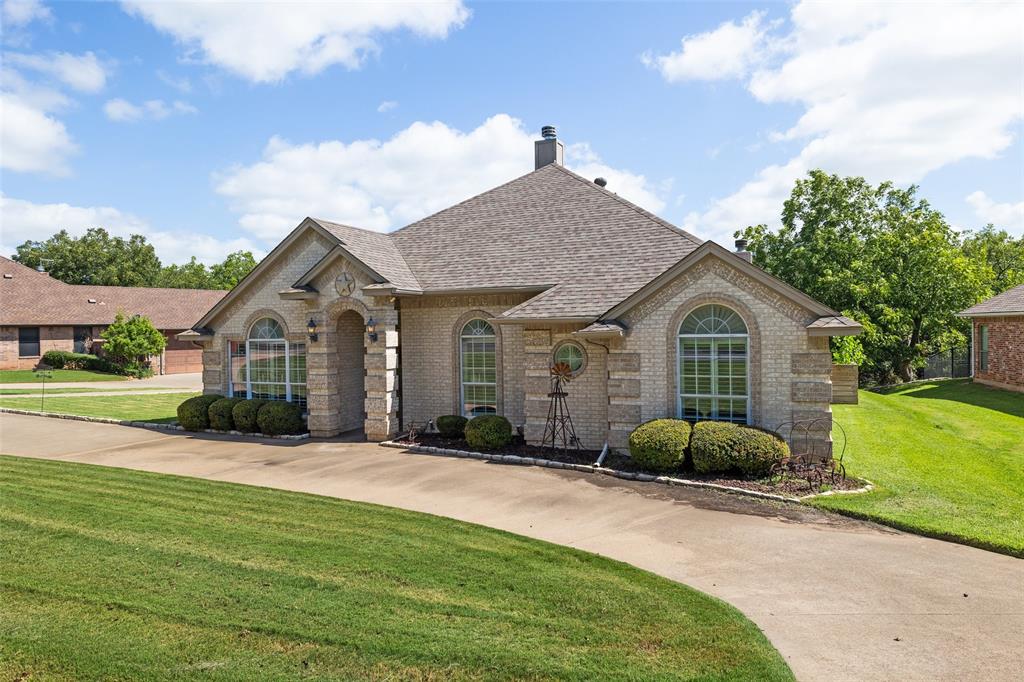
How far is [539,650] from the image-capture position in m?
5.91

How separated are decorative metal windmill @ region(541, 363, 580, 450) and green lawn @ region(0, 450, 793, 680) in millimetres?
6155

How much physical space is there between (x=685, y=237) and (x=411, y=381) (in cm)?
852

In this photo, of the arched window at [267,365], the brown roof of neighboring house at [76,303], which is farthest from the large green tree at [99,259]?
the arched window at [267,365]

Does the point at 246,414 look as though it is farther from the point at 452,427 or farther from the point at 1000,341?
the point at 1000,341

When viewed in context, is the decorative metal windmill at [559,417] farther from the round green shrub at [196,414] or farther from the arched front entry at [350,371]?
the round green shrub at [196,414]

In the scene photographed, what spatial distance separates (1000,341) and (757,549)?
25.0 m

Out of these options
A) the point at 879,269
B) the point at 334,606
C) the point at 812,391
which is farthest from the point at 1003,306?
the point at 334,606

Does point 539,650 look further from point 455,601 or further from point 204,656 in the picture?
point 204,656

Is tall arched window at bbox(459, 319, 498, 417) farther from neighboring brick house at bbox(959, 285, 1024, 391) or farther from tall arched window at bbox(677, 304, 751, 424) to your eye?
neighboring brick house at bbox(959, 285, 1024, 391)

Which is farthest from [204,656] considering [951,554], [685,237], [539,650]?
[685,237]

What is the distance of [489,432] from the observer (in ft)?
51.6

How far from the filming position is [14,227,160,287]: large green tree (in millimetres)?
72688

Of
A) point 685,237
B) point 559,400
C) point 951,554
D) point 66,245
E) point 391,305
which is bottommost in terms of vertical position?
point 951,554

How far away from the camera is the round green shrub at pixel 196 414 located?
750 inches
